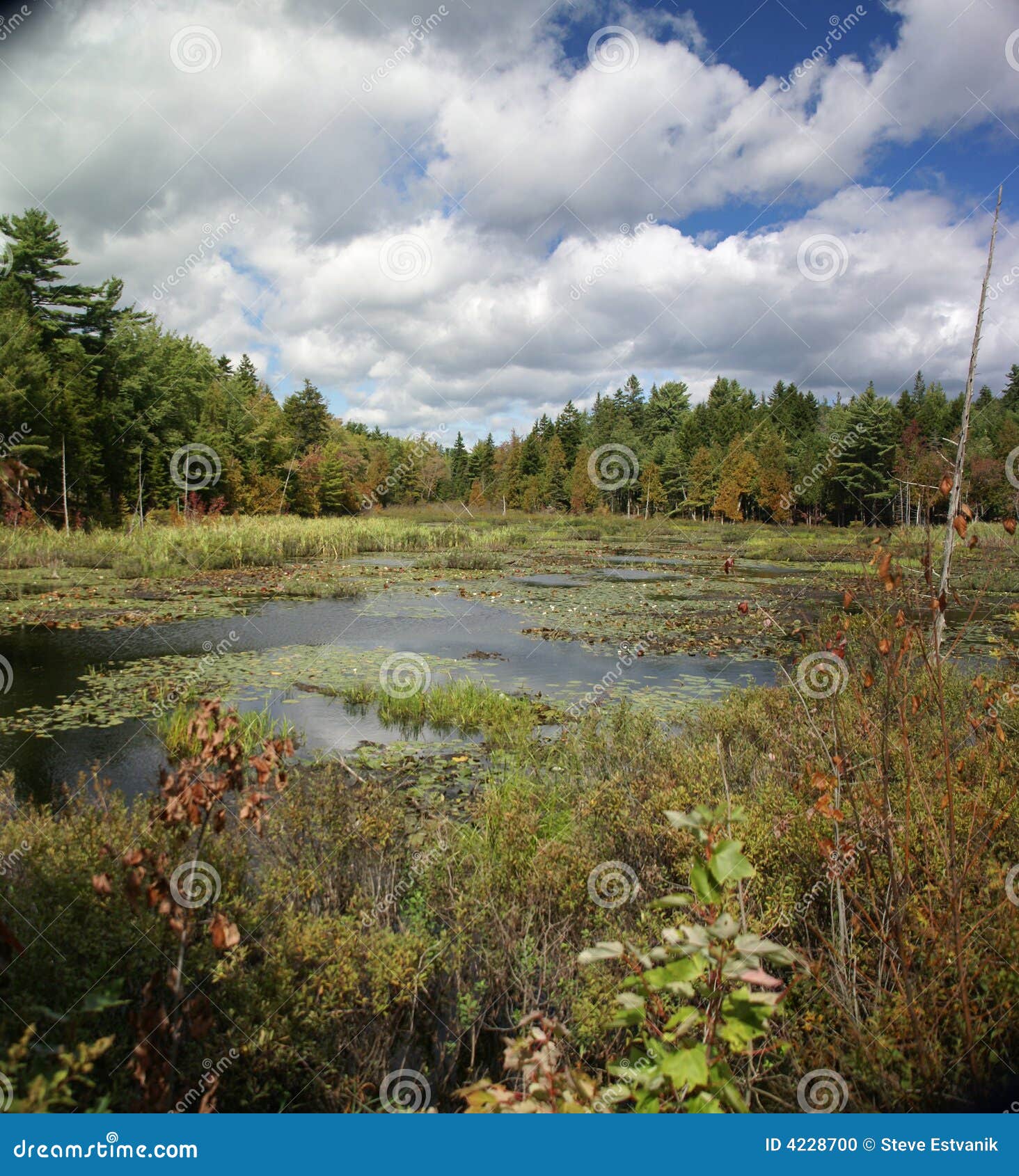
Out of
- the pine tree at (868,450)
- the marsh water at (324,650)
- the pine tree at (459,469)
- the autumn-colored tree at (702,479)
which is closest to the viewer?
the marsh water at (324,650)

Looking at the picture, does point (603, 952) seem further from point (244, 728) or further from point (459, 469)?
point (459, 469)

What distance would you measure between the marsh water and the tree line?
3.43m

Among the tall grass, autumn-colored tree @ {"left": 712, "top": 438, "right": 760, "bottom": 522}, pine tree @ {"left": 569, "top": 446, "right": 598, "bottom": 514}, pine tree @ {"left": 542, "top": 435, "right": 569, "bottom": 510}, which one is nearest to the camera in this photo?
the tall grass

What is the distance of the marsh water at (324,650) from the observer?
257 inches

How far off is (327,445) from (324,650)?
42525 millimetres

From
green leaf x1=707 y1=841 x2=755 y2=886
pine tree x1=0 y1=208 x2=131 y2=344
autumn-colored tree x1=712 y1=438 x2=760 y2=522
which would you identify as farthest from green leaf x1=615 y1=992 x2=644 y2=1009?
autumn-colored tree x1=712 y1=438 x2=760 y2=522

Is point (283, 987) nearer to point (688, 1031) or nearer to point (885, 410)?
point (688, 1031)

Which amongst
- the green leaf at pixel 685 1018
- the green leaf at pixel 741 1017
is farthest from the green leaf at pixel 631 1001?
the green leaf at pixel 741 1017

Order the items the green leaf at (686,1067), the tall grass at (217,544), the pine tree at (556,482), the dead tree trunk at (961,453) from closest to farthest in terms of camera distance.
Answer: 1. the green leaf at (686,1067)
2. the dead tree trunk at (961,453)
3. the tall grass at (217,544)
4. the pine tree at (556,482)

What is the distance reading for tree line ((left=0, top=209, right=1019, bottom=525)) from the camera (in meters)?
26.5

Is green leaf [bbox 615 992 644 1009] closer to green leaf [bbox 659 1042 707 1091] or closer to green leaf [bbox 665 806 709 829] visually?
green leaf [bbox 659 1042 707 1091]

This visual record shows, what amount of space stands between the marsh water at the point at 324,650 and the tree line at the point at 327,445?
3.43m

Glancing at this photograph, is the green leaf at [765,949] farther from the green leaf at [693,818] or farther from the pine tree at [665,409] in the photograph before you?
the pine tree at [665,409]

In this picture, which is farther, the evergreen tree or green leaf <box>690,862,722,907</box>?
the evergreen tree
